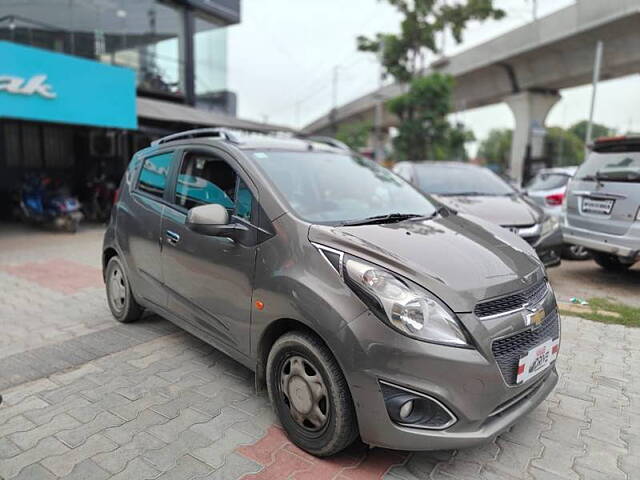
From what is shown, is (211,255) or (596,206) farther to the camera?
(596,206)

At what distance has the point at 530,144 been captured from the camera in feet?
83.3

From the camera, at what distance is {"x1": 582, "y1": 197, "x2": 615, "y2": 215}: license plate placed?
5.47 metres

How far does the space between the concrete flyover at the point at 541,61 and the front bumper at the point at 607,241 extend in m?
13.7

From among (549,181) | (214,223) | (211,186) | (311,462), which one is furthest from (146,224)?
(549,181)

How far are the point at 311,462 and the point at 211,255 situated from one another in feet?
4.49

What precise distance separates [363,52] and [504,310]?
81.6ft

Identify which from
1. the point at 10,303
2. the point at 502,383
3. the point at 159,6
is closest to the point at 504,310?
the point at 502,383

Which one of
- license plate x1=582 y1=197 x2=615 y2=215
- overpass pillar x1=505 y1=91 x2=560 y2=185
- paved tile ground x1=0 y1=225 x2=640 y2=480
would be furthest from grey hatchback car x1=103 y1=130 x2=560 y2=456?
overpass pillar x1=505 y1=91 x2=560 y2=185

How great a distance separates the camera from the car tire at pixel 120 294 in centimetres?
424

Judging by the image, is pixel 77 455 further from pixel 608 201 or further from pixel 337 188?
pixel 608 201

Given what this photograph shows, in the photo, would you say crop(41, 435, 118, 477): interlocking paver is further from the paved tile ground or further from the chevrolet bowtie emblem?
the chevrolet bowtie emblem

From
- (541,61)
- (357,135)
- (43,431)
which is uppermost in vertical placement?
(541,61)

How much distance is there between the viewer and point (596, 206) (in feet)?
18.5

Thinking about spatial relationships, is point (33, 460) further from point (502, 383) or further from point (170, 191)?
point (502, 383)
